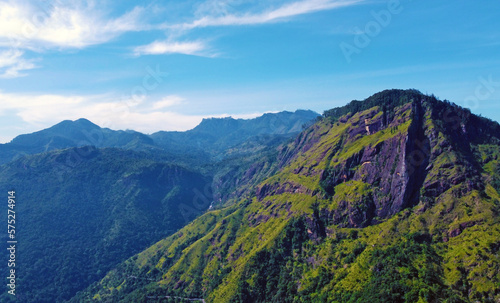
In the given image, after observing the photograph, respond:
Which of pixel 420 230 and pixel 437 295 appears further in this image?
pixel 420 230

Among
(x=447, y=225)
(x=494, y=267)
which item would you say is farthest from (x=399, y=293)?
(x=447, y=225)

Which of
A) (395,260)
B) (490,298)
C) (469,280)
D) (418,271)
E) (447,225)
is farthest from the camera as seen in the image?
(447,225)

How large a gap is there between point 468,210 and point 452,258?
3725 cm

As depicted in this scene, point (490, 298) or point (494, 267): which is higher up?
point (494, 267)

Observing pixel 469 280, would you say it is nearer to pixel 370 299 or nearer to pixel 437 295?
pixel 437 295

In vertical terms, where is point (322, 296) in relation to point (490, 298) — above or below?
below

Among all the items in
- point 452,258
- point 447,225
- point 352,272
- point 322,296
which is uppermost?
point 447,225

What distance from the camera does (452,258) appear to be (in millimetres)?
170375

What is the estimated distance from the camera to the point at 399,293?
521 ft

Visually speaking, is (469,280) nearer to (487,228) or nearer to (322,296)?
(487,228)

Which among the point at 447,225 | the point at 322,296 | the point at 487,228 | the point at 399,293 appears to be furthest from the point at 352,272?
the point at 487,228

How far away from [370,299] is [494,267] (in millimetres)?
59563

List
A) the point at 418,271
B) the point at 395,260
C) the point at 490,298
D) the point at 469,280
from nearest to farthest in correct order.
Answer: the point at 490,298 → the point at 469,280 → the point at 418,271 → the point at 395,260

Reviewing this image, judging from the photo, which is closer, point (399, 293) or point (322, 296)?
point (399, 293)
